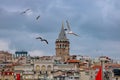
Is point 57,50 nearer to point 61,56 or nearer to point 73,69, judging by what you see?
point 61,56

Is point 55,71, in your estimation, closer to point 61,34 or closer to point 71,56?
point 61,34

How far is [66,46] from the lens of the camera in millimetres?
131750

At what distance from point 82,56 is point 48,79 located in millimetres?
60279

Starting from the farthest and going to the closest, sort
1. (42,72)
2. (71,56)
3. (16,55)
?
(16,55) → (71,56) → (42,72)

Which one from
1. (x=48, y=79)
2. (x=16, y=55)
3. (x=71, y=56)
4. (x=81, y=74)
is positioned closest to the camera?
(x=48, y=79)

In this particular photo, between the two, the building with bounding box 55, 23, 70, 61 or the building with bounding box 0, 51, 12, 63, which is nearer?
the building with bounding box 55, 23, 70, 61

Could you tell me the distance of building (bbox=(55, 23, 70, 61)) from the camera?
130000 mm

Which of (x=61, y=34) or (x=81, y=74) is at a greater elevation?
(x=61, y=34)

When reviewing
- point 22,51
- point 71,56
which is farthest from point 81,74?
point 22,51

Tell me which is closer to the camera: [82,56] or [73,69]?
[73,69]

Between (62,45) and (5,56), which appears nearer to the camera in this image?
(62,45)

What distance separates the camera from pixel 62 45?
130500 millimetres

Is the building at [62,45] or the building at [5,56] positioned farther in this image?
the building at [5,56]

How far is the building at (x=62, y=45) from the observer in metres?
130
